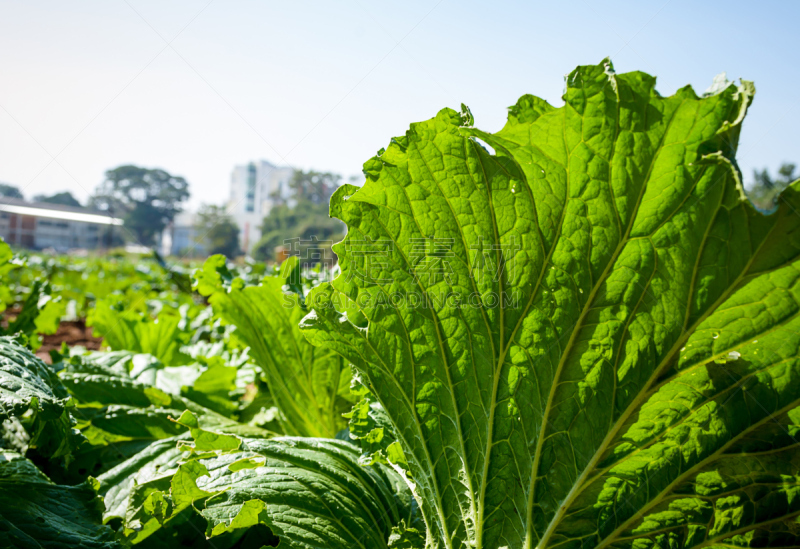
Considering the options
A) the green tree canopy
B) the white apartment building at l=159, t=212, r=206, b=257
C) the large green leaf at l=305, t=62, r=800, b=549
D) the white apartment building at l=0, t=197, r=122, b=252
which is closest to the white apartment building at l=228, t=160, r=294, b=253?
the green tree canopy

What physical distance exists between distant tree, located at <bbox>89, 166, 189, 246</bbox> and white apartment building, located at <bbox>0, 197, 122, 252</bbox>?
1004cm

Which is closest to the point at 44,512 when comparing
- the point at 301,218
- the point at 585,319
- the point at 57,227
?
the point at 585,319

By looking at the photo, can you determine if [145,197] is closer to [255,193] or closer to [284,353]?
[255,193]

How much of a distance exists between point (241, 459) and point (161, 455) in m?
0.65

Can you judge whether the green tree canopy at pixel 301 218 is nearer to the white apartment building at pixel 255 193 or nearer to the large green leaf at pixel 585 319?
the white apartment building at pixel 255 193

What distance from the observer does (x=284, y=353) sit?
2.58 metres

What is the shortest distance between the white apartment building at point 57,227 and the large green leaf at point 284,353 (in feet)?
189

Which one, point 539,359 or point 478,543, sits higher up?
point 539,359

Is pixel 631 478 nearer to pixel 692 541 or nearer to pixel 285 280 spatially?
pixel 692 541

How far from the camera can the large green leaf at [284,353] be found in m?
2.45

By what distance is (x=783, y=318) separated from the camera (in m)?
1.21

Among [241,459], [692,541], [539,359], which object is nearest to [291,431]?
[241,459]

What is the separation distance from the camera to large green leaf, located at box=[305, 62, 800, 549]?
1.18m

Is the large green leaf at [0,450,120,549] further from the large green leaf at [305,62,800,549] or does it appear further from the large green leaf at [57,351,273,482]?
the large green leaf at [305,62,800,549]
